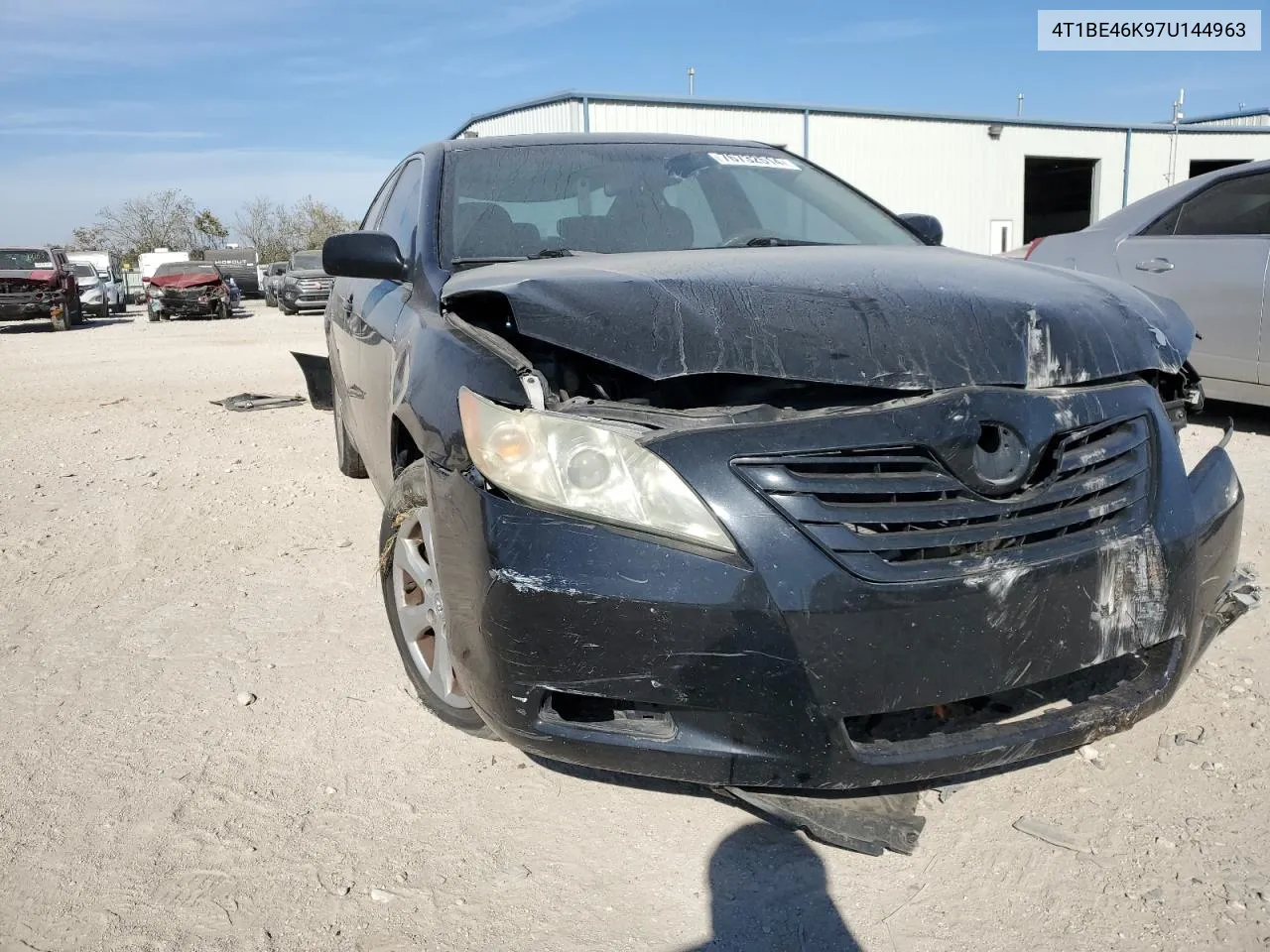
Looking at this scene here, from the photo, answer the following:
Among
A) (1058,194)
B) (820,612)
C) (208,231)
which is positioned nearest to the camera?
(820,612)

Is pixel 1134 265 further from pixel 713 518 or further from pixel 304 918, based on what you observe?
pixel 304 918

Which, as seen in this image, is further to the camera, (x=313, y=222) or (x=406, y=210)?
(x=313, y=222)

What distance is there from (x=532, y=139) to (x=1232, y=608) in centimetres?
262

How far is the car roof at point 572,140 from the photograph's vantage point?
3.49 meters

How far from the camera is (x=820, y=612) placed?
5.76 feet

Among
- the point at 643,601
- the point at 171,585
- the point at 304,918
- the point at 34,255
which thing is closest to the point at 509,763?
the point at 304,918

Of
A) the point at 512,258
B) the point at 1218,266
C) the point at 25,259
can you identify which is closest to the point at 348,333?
the point at 512,258

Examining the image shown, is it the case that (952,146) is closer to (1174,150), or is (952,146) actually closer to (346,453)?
(1174,150)

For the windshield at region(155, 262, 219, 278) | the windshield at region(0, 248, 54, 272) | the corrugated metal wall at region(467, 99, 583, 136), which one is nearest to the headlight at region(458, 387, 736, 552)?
the corrugated metal wall at region(467, 99, 583, 136)

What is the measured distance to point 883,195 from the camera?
901 inches

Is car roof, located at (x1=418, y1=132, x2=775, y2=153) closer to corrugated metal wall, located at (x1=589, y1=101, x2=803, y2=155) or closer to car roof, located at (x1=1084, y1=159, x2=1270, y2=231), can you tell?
car roof, located at (x1=1084, y1=159, x2=1270, y2=231)

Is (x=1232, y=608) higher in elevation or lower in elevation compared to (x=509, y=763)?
higher

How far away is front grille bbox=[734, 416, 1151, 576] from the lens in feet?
5.92

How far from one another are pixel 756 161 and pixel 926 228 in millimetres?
687
